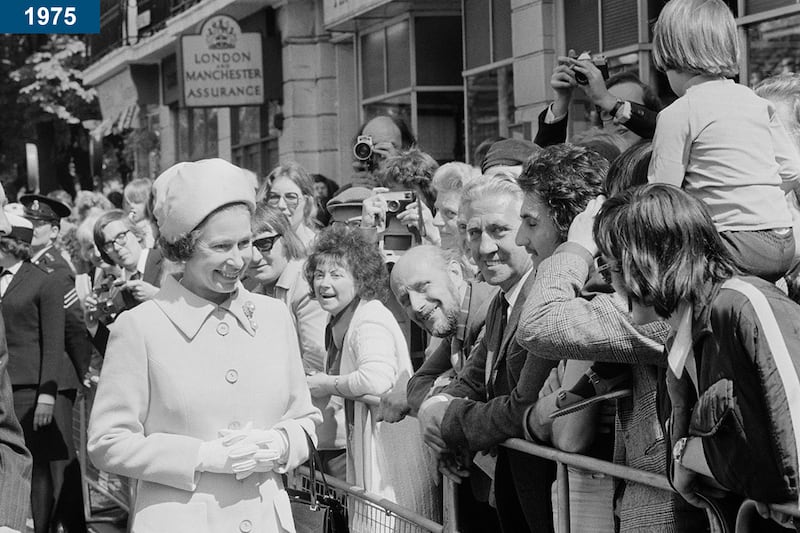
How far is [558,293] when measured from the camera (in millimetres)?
4195

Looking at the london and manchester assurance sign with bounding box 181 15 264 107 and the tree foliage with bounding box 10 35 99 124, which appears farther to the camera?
the tree foliage with bounding box 10 35 99 124

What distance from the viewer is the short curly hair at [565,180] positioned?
4566 mm

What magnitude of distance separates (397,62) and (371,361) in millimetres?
11449

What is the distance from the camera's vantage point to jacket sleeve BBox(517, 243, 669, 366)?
3949 mm

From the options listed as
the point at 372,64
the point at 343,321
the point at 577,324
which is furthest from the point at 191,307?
the point at 372,64

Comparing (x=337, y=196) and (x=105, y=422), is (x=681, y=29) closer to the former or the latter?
(x=105, y=422)

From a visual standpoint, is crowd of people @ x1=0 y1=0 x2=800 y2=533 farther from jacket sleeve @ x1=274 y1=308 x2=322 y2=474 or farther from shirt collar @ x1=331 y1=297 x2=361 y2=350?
shirt collar @ x1=331 y1=297 x2=361 y2=350

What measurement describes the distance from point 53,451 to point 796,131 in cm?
554

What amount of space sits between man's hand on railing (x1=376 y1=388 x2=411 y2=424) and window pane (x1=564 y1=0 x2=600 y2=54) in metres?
6.96

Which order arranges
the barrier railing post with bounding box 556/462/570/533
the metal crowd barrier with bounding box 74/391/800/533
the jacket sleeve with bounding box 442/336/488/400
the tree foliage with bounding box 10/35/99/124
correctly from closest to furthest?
the metal crowd barrier with bounding box 74/391/800/533, the barrier railing post with bounding box 556/462/570/533, the jacket sleeve with bounding box 442/336/488/400, the tree foliage with bounding box 10/35/99/124

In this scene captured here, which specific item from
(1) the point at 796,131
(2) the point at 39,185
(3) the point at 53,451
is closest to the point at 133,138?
(2) the point at 39,185

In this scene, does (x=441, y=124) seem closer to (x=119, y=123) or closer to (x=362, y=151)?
(x=362, y=151)

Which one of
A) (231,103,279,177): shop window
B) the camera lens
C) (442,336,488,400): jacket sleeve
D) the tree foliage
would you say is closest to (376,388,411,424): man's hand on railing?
(442,336,488,400): jacket sleeve

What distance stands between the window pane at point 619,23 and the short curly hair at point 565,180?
275 inches
